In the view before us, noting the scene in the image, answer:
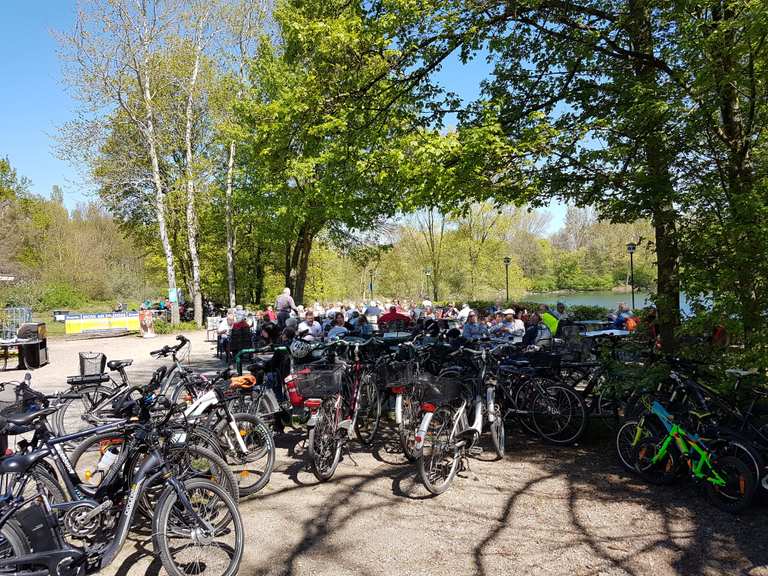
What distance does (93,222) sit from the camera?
49219 millimetres

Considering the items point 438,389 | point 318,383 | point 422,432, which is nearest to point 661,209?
point 438,389

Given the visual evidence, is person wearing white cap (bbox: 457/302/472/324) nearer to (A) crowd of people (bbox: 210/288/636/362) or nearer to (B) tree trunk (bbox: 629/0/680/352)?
(A) crowd of people (bbox: 210/288/636/362)

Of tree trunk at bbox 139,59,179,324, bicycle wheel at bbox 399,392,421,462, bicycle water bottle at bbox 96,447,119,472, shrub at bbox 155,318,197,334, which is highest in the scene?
tree trunk at bbox 139,59,179,324

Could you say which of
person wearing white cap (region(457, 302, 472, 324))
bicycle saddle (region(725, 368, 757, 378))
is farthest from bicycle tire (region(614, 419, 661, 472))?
person wearing white cap (region(457, 302, 472, 324))

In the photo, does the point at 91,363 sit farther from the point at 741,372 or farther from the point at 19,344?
the point at 741,372

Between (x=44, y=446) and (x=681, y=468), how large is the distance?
4.67 metres

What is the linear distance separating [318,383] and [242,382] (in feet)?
2.30

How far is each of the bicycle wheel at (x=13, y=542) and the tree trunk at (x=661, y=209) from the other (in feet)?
17.2

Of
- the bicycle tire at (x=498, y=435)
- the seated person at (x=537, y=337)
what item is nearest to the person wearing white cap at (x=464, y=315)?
the seated person at (x=537, y=337)

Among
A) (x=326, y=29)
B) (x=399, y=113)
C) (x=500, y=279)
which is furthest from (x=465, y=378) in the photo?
(x=500, y=279)

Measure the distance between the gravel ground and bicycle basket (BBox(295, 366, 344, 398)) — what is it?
0.78 meters

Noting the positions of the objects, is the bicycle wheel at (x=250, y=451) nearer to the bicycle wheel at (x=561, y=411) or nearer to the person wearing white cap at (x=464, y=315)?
the bicycle wheel at (x=561, y=411)

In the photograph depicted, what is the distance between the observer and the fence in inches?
532

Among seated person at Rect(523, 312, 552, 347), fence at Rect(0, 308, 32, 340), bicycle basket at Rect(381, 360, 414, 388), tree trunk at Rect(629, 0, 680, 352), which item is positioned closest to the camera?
tree trunk at Rect(629, 0, 680, 352)
